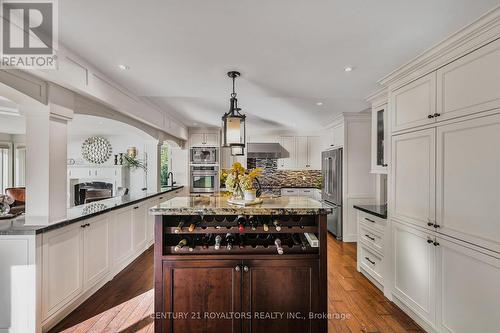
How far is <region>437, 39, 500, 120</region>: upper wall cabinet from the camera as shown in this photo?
4.88 feet

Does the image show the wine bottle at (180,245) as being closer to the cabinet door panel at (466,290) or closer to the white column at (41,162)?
the white column at (41,162)

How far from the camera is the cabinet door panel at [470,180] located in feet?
4.84

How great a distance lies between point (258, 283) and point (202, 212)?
696 millimetres

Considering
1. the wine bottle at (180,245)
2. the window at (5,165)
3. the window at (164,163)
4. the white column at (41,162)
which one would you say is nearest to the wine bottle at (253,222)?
the wine bottle at (180,245)

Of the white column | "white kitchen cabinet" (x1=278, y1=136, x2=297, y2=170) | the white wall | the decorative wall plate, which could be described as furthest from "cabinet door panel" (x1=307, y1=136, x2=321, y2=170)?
the decorative wall plate

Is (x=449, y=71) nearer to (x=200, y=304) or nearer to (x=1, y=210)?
(x=200, y=304)

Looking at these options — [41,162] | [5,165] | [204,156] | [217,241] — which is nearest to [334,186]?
[204,156]

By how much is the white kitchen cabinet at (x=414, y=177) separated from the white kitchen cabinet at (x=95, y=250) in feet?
10.2

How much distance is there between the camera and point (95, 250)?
255 centimetres

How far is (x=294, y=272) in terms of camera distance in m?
1.84

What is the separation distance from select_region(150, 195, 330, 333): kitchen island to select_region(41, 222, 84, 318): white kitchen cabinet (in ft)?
3.06

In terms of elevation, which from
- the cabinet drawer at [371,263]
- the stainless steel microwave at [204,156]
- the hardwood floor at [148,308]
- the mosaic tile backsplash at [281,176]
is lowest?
the hardwood floor at [148,308]

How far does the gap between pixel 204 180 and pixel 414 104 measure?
463cm

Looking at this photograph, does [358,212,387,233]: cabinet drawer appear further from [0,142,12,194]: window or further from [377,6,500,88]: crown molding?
[0,142,12,194]: window
